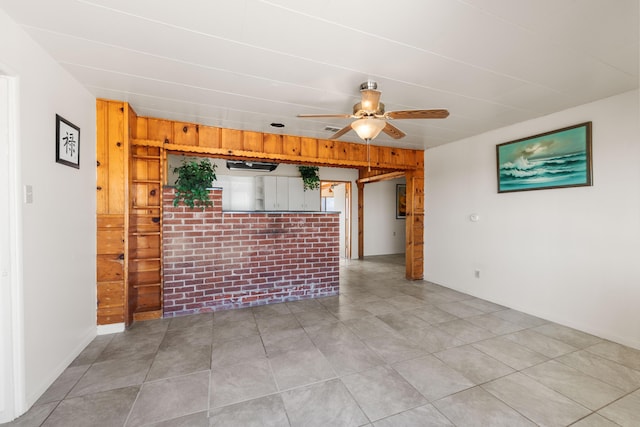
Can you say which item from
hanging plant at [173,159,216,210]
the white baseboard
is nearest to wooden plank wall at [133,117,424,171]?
hanging plant at [173,159,216,210]

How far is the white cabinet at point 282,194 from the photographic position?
5.78 meters

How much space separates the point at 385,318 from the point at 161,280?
262 centimetres

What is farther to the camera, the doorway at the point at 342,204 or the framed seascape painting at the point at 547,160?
the doorway at the point at 342,204

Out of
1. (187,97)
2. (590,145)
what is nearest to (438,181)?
(590,145)

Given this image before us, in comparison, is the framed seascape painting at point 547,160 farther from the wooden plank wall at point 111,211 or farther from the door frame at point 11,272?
the door frame at point 11,272

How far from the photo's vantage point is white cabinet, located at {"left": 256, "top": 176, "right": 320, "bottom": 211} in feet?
19.0

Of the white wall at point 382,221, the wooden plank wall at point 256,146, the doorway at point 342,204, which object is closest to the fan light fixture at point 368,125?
the wooden plank wall at point 256,146

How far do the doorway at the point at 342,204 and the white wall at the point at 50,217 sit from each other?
16.3 ft

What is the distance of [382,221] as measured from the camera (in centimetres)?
739

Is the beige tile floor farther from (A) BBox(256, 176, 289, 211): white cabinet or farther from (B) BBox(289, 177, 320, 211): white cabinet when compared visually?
(B) BBox(289, 177, 320, 211): white cabinet

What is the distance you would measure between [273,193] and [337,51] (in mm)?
4234

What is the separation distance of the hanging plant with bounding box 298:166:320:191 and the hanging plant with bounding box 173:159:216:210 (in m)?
2.92

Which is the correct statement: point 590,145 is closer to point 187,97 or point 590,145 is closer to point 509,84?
point 509,84

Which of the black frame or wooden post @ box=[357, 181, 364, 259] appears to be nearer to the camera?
the black frame
